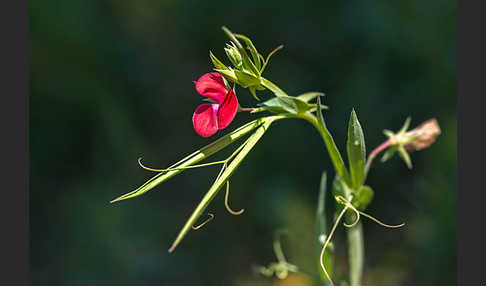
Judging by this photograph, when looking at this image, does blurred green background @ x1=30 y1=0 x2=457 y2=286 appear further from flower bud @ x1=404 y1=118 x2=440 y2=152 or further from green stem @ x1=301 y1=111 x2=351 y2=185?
green stem @ x1=301 y1=111 x2=351 y2=185

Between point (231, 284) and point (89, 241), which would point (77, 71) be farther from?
point (231, 284)

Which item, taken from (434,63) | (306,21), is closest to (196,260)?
(306,21)

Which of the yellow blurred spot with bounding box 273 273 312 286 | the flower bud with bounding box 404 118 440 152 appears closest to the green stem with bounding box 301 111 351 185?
the flower bud with bounding box 404 118 440 152

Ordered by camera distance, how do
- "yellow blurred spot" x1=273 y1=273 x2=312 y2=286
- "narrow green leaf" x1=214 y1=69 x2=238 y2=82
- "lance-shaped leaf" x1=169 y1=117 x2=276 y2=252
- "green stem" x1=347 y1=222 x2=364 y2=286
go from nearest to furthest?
1. "lance-shaped leaf" x1=169 y1=117 x2=276 y2=252
2. "narrow green leaf" x1=214 y1=69 x2=238 y2=82
3. "green stem" x1=347 y1=222 x2=364 y2=286
4. "yellow blurred spot" x1=273 y1=273 x2=312 y2=286

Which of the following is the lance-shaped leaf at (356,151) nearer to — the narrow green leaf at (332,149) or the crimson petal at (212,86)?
the narrow green leaf at (332,149)

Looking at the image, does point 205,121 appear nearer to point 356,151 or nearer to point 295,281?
point 356,151

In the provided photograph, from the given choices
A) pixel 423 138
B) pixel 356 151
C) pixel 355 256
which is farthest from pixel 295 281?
pixel 356 151

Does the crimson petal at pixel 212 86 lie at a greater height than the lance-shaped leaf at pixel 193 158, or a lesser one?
greater

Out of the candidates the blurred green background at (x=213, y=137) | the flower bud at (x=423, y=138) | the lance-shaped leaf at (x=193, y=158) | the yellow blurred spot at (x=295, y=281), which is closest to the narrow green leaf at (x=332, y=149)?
the lance-shaped leaf at (x=193, y=158)

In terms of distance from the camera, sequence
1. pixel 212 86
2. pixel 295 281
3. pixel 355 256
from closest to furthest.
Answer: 1. pixel 212 86
2. pixel 355 256
3. pixel 295 281
